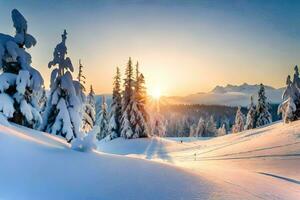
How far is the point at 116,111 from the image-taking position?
5319 centimetres

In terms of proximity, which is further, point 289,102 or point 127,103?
point 127,103

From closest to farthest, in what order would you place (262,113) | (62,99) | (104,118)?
(62,99), (262,113), (104,118)

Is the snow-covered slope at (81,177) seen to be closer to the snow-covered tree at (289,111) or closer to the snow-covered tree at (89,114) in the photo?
the snow-covered tree at (89,114)

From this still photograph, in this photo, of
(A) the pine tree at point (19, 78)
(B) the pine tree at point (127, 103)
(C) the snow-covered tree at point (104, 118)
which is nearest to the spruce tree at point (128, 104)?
(B) the pine tree at point (127, 103)

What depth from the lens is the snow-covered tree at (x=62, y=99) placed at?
65.5 ft

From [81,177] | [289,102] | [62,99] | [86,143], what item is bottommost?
[81,177]

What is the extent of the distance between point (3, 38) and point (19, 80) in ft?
6.54

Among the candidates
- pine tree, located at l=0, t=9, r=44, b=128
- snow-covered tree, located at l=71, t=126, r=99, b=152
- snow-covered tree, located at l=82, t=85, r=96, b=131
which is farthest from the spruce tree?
snow-covered tree, located at l=71, t=126, r=99, b=152

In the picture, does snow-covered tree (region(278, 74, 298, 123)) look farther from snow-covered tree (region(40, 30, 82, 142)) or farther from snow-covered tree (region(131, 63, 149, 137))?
snow-covered tree (region(40, 30, 82, 142))

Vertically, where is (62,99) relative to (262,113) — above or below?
below

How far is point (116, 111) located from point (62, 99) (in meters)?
32.5

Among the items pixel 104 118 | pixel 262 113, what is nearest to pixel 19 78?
pixel 104 118

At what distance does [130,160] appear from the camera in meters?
9.09

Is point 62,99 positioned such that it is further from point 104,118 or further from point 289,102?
point 104,118
